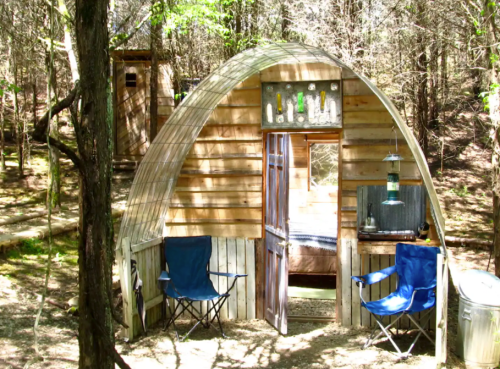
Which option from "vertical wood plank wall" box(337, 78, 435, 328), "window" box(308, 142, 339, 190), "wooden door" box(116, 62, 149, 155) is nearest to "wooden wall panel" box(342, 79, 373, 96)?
"vertical wood plank wall" box(337, 78, 435, 328)

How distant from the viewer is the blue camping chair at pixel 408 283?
5.50 metres

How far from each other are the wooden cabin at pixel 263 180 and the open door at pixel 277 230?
12 millimetres

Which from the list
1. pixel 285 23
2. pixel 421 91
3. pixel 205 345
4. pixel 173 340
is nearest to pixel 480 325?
pixel 205 345

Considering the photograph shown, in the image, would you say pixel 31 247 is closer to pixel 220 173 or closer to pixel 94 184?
pixel 220 173

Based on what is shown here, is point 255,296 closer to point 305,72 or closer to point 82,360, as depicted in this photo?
point 305,72

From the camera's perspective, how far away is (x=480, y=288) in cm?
525

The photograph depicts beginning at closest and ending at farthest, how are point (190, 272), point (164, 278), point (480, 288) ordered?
point (480, 288) → point (164, 278) → point (190, 272)

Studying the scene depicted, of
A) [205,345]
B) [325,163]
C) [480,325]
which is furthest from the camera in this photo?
[325,163]

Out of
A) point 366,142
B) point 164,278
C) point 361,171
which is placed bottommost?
point 164,278

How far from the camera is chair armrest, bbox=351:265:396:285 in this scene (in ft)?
19.3

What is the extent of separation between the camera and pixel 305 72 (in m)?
6.37

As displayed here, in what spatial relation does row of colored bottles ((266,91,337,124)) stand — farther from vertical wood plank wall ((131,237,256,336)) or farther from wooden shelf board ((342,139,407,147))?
vertical wood plank wall ((131,237,256,336))

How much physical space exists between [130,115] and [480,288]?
1071 cm

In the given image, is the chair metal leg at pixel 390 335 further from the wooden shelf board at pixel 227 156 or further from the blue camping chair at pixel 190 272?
the wooden shelf board at pixel 227 156
